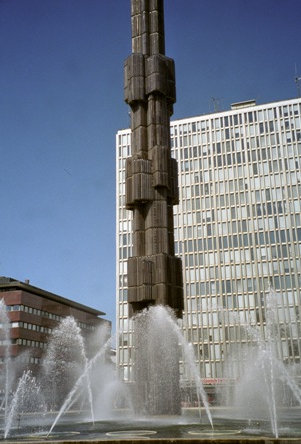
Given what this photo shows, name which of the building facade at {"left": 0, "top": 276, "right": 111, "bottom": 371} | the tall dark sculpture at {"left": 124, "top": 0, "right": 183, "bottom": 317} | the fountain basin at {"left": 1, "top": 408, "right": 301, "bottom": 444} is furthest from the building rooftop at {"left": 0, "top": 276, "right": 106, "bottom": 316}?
the fountain basin at {"left": 1, "top": 408, "right": 301, "bottom": 444}

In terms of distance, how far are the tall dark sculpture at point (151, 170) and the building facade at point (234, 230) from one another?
55875mm

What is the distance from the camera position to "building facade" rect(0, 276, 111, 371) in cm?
7650

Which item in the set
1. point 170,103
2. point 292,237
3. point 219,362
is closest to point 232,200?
point 292,237

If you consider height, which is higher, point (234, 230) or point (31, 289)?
point (234, 230)

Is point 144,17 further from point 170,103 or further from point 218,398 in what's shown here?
point 218,398

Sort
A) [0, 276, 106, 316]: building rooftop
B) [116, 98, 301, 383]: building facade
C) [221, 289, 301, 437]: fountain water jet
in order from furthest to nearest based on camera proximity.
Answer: [116, 98, 301, 383]: building facade, [0, 276, 106, 316]: building rooftop, [221, 289, 301, 437]: fountain water jet

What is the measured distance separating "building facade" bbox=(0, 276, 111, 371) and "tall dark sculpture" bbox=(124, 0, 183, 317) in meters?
49.4

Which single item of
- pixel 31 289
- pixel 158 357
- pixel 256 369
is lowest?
pixel 158 357

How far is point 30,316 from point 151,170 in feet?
176

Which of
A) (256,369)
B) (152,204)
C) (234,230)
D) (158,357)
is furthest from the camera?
(234,230)

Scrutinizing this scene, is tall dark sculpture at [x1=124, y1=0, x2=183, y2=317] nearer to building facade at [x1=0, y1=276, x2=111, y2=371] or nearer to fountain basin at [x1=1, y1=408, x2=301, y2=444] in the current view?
fountain basin at [x1=1, y1=408, x2=301, y2=444]

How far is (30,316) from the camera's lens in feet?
263

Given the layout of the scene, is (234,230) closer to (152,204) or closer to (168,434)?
(152,204)

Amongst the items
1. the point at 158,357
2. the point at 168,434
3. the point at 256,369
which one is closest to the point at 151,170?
the point at 158,357
